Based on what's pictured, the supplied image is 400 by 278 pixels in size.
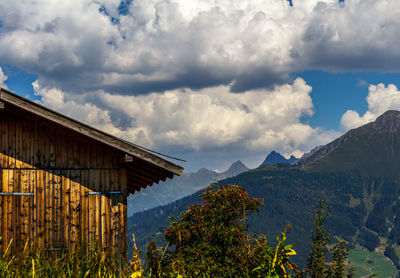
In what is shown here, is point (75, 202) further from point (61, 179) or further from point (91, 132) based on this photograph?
point (91, 132)

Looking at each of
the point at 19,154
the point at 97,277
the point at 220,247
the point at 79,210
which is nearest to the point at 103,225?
the point at 79,210

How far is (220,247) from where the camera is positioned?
62.3 ft

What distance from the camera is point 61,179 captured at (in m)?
13.2

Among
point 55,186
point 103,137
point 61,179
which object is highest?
point 103,137

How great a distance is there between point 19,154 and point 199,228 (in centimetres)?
962

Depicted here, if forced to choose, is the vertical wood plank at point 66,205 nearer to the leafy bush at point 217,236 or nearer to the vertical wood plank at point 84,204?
the vertical wood plank at point 84,204

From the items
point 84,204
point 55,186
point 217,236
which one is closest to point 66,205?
point 84,204

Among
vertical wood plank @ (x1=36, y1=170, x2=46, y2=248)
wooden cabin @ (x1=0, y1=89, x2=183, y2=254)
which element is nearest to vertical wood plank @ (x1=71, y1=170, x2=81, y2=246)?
wooden cabin @ (x1=0, y1=89, x2=183, y2=254)

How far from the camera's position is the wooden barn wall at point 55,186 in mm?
12961

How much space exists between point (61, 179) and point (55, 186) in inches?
10.3

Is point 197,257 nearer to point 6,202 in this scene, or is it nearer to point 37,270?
point 6,202

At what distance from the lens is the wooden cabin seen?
42.4 ft

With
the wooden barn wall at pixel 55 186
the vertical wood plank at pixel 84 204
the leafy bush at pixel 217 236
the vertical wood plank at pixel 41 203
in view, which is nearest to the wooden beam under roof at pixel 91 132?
the wooden barn wall at pixel 55 186

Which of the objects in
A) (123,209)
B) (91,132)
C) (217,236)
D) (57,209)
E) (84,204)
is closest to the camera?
(91,132)
